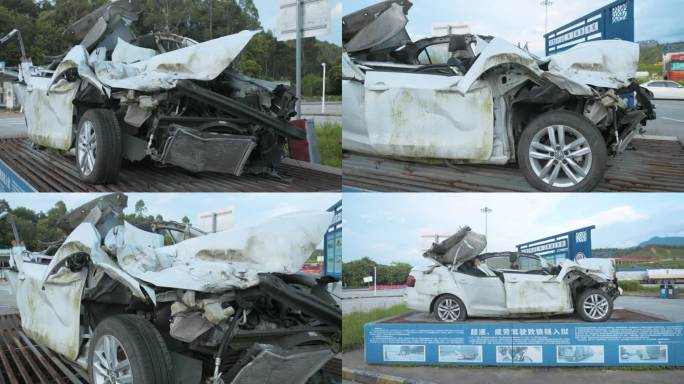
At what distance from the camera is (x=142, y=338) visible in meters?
2.63

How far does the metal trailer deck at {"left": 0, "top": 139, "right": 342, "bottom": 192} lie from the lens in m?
3.95

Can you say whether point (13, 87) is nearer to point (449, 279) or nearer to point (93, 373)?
point (93, 373)

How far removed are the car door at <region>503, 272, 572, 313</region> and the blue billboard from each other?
1.79m

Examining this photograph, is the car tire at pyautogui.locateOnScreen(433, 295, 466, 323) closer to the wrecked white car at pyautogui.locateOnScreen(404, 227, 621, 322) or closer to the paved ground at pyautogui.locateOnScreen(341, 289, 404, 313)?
the wrecked white car at pyautogui.locateOnScreen(404, 227, 621, 322)

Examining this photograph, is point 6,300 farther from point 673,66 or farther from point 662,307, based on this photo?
point 673,66

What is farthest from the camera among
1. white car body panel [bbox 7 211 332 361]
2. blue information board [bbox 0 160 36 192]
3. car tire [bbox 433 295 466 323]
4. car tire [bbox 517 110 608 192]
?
car tire [bbox 433 295 466 323]

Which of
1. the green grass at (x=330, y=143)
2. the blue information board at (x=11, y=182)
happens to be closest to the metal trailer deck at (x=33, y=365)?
the blue information board at (x=11, y=182)

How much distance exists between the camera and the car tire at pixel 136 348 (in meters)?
2.56

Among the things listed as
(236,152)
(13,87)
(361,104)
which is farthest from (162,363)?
(13,87)

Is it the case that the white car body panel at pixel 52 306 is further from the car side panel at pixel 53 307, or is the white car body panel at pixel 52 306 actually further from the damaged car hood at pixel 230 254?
the damaged car hood at pixel 230 254

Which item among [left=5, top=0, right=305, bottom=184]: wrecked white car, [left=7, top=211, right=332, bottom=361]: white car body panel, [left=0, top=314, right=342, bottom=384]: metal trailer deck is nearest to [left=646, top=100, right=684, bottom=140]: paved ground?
[left=7, top=211, right=332, bottom=361]: white car body panel

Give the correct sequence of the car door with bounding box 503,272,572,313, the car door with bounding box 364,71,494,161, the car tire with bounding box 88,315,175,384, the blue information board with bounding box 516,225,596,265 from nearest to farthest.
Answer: the car tire with bounding box 88,315,175,384, the car door with bounding box 364,71,494,161, the blue information board with bounding box 516,225,596,265, the car door with bounding box 503,272,572,313

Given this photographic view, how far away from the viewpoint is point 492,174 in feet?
12.5

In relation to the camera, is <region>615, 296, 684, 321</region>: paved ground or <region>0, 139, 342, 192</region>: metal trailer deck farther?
<region>615, 296, 684, 321</region>: paved ground
